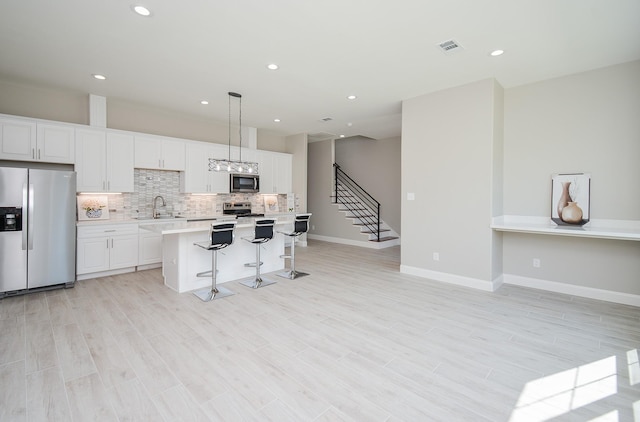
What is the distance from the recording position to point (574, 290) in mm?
4242

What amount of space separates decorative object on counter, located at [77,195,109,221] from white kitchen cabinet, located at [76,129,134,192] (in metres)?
0.33

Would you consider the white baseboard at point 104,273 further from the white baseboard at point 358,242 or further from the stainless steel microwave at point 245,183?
the white baseboard at point 358,242

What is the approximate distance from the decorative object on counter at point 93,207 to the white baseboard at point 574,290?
7.07m

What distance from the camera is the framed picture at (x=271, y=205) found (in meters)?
8.21

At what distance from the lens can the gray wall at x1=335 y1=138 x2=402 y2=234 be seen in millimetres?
9109

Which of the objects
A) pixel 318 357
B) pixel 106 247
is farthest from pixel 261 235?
pixel 106 247

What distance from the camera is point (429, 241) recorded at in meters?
5.07

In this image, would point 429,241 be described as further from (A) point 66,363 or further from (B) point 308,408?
(A) point 66,363

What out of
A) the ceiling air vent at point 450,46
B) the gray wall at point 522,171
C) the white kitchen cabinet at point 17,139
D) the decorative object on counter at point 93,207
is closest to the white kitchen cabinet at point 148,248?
the decorative object on counter at point 93,207

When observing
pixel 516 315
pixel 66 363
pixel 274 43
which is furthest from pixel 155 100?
pixel 516 315

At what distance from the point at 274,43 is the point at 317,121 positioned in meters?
3.59

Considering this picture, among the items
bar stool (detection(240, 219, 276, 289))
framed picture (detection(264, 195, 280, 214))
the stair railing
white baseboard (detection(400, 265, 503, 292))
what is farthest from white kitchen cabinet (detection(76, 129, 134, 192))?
the stair railing

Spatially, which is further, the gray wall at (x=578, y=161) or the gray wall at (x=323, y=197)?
the gray wall at (x=323, y=197)

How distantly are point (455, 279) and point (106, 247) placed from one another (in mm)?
5810
